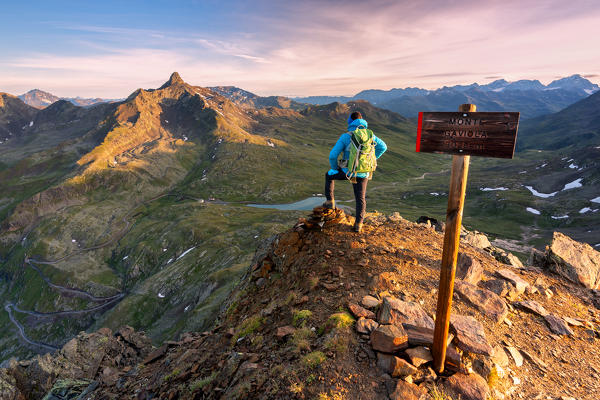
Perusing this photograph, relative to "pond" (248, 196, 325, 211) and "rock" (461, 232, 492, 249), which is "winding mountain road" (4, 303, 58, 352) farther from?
"rock" (461, 232, 492, 249)

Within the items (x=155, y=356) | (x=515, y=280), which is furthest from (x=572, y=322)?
(x=155, y=356)

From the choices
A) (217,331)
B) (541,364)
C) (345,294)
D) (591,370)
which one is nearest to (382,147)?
(345,294)

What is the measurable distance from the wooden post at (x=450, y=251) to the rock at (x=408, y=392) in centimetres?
87

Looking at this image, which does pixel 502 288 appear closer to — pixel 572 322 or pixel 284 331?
pixel 572 322

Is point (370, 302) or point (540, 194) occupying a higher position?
point (370, 302)

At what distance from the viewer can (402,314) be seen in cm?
886

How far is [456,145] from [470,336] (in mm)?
5616

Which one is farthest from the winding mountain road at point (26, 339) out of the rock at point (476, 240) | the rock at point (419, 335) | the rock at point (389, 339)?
the rock at point (419, 335)

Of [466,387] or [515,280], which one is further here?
[515,280]

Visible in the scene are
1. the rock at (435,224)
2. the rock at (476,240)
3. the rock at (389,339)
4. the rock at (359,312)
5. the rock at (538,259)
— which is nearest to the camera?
the rock at (389,339)

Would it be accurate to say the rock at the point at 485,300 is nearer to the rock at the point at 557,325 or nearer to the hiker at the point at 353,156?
the rock at the point at 557,325

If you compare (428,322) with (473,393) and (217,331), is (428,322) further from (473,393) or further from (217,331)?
(217,331)

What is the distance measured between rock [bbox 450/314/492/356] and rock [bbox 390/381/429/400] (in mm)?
2017

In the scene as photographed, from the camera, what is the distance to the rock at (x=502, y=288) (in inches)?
441
